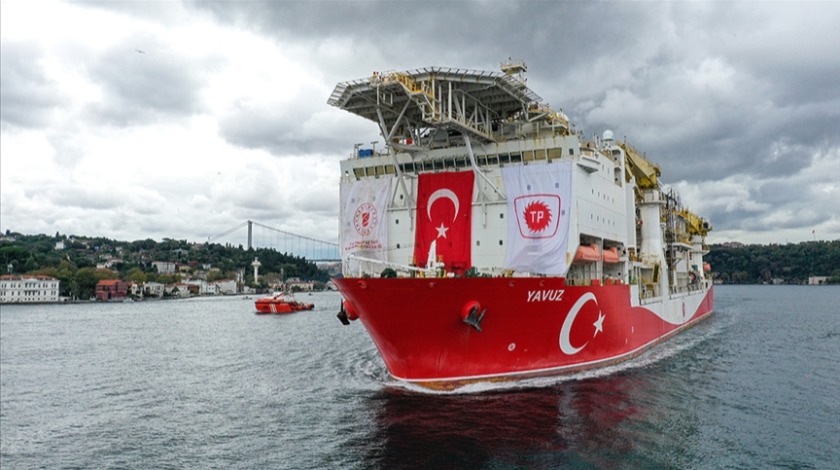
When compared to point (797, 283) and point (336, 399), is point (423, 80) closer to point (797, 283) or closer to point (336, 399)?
point (336, 399)

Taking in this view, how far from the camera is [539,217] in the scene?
20.7m

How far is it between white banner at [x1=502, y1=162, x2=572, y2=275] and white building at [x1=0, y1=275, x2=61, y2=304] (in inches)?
4437

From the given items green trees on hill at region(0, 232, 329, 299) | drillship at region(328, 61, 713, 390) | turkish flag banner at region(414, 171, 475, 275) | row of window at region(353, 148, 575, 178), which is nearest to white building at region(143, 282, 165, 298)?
green trees on hill at region(0, 232, 329, 299)

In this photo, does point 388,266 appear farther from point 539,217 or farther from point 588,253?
point 588,253

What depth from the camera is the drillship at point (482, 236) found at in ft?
56.8

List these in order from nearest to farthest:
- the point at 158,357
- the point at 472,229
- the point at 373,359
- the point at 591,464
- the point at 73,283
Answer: the point at 591,464 < the point at 472,229 < the point at 373,359 < the point at 158,357 < the point at 73,283

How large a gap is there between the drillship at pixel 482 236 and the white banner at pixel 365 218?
2.2 inches

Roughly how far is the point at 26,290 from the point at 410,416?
116144 millimetres

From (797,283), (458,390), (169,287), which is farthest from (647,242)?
(797,283)

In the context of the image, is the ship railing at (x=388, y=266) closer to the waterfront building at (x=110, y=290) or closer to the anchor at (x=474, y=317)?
the anchor at (x=474, y=317)

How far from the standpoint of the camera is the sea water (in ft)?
42.1

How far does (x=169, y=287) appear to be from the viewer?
140000 millimetres

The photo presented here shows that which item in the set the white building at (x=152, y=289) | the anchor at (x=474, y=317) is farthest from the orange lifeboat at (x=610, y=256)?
the white building at (x=152, y=289)

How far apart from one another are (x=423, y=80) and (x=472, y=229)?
5963 millimetres
